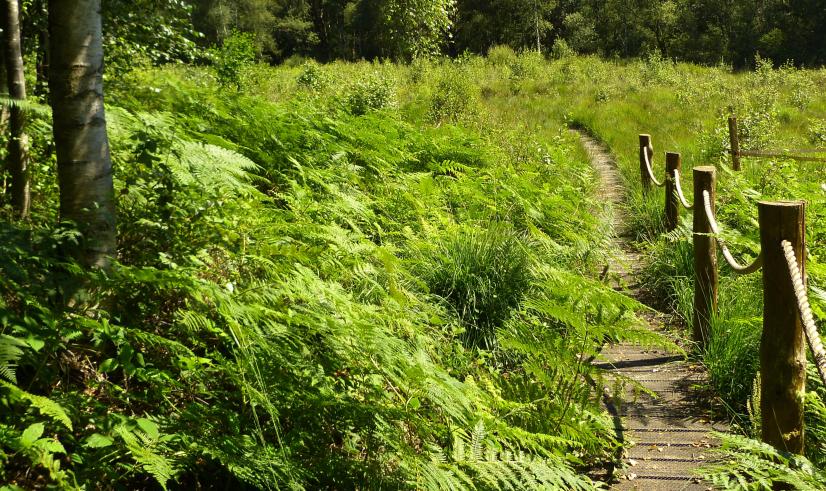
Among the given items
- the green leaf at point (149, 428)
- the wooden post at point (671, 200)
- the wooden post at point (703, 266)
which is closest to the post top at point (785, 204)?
the wooden post at point (703, 266)

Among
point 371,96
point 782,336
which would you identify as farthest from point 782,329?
point 371,96

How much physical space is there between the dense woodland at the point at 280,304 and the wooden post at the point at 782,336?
0.19 m

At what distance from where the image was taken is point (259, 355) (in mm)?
2797

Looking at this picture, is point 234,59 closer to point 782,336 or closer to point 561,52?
point 782,336

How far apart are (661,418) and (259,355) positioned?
2.89 m

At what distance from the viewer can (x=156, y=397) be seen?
2.64 m

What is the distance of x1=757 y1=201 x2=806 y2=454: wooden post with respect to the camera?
129 inches

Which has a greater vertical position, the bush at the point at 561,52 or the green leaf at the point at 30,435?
the bush at the point at 561,52

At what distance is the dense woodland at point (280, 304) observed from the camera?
248 centimetres

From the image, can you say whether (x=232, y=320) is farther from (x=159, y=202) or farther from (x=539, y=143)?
(x=539, y=143)

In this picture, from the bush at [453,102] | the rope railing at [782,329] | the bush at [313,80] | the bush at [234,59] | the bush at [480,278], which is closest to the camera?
the rope railing at [782,329]

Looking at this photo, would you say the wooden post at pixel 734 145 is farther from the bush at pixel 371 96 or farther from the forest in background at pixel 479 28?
the forest in background at pixel 479 28

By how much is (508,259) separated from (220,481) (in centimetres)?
325

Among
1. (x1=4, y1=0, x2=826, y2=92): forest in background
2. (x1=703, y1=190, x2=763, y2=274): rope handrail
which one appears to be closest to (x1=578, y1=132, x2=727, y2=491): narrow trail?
(x1=703, y1=190, x2=763, y2=274): rope handrail
